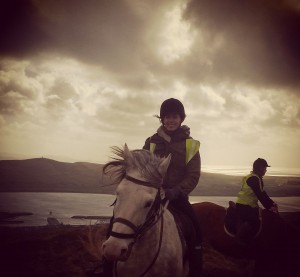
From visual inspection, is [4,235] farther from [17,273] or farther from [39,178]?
[39,178]

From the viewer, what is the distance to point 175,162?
178 inches

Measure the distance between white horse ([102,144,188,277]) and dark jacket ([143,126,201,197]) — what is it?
30.6 inches

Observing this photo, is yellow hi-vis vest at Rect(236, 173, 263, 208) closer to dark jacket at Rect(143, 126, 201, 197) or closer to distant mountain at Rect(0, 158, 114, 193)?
dark jacket at Rect(143, 126, 201, 197)

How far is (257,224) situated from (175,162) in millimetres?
4167

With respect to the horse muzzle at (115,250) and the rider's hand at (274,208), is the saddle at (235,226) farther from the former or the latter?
the horse muzzle at (115,250)

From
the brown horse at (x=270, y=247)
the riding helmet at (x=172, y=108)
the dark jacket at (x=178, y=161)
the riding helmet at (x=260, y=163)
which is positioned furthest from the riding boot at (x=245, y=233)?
the riding helmet at (x=172, y=108)

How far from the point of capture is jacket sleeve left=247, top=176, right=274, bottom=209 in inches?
268

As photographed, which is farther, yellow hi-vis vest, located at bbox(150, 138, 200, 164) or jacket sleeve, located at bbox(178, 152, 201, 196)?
yellow hi-vis vest, located at bbox(150, 138, 200, 164)

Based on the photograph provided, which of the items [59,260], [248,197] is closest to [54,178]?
[59,260]

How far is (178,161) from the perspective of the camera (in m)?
4.51

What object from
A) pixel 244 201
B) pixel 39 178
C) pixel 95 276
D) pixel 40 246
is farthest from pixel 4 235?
pixel 39 178

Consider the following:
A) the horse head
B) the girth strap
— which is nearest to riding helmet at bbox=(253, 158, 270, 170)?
the horse head

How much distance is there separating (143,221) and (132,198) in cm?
36

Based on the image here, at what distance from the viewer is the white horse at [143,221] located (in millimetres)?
2855
